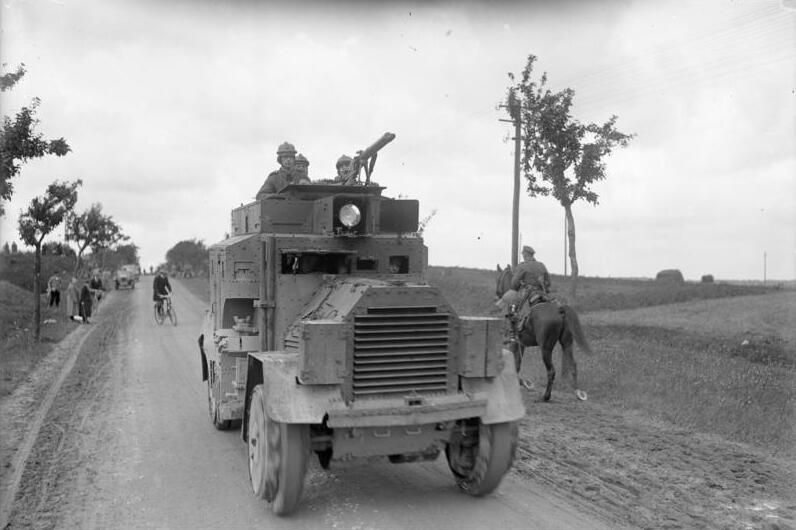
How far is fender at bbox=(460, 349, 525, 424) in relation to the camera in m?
6.09

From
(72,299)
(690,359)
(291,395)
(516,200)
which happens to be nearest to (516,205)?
(516,200)

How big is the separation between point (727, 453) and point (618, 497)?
197 centimetres

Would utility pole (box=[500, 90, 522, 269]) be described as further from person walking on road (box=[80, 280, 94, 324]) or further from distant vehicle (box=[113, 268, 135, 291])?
distant vehicle (box=[113, 268, 135, 291])

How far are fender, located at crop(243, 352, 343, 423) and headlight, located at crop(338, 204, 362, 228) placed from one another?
1703mm

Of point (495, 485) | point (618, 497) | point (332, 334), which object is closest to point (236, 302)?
point (332, 334)

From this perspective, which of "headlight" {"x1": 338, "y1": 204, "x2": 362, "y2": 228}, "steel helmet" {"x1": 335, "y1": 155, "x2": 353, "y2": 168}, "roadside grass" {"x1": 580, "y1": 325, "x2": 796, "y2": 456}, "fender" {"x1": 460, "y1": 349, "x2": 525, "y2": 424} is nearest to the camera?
"fender" {"x1": 460, "y1": 349, "x2": 525, "y2": 424}

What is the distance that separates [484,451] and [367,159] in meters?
3.58

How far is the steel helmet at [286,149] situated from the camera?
9430mm

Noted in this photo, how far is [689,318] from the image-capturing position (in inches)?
895

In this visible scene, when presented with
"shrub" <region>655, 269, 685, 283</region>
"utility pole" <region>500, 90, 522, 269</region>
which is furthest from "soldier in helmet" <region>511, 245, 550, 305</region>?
"shrub" <region>655, 269, 685, 283</region>

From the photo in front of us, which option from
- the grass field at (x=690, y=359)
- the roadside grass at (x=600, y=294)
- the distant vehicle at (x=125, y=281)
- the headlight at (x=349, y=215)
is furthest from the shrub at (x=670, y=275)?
the headlight at (x=349, y=215)

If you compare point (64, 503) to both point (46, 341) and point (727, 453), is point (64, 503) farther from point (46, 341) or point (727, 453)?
point (46, 341)

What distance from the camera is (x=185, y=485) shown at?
666cm

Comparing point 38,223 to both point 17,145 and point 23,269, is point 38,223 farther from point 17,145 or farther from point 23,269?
point 23,269
